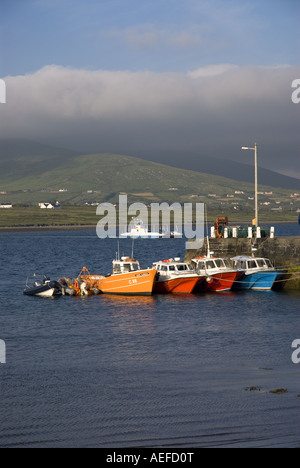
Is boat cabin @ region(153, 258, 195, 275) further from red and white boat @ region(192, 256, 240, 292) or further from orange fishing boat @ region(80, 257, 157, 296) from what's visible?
Answer: orange fishing boat @ region(80, 257, 157, 296)

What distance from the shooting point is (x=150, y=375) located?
2553cm

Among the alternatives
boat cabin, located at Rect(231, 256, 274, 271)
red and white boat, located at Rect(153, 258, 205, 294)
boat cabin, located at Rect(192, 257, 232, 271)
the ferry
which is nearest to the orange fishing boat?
red and white boat, located at Rect(153, 258, 205, 294)

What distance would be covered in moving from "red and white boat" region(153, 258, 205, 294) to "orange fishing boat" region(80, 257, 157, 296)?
171cm

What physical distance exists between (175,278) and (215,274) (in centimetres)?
348

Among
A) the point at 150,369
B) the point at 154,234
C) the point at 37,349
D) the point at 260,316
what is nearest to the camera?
the point at 150,369

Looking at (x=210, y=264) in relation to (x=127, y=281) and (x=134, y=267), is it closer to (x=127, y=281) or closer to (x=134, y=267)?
(x=134, y=267)

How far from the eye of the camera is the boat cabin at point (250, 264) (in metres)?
53.3

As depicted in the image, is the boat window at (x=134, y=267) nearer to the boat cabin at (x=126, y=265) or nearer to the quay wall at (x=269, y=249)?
the boat cabin at (x=126, y=265)

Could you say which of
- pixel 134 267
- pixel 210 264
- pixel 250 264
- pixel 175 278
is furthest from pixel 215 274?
pixel 134 267

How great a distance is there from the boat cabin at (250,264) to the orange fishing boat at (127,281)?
8121 millimetres
